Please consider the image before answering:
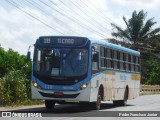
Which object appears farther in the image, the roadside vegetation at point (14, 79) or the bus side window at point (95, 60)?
the roadside vegetation at point (14, 79)

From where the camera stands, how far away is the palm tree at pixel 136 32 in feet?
197

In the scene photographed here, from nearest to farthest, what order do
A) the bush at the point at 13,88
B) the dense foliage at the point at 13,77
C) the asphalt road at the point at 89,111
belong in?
1. the asphalt road at the point at 89,111
2. the bush at the point at 13,88
3. the dense foliage at the point at 13,77

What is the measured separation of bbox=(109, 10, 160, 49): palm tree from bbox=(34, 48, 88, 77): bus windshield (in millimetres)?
40546

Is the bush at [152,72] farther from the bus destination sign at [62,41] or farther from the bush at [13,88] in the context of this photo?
the bus destination sign at [62,41]

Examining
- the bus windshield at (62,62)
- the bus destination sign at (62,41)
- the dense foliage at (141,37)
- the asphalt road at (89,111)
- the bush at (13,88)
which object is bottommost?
the asphalt road at (89,111)

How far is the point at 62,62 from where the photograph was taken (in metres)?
19.0

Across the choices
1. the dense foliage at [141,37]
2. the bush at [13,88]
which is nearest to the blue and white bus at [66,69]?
the bush at [13,88]

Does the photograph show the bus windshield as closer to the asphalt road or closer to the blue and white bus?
the blue and white bus

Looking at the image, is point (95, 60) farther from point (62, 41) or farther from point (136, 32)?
point (136, 32)

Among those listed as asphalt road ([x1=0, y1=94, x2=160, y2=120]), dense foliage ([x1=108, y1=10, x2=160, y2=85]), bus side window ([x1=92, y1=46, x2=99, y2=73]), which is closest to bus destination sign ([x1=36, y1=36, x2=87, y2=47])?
bus side window ([x1=92, y1=46, x2=99, y2=73])

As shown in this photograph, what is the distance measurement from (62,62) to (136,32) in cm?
4226

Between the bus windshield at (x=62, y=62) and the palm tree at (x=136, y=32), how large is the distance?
40.5 metres

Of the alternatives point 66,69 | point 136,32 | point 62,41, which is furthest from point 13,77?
point 136,32

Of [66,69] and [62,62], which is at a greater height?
[62,62]
